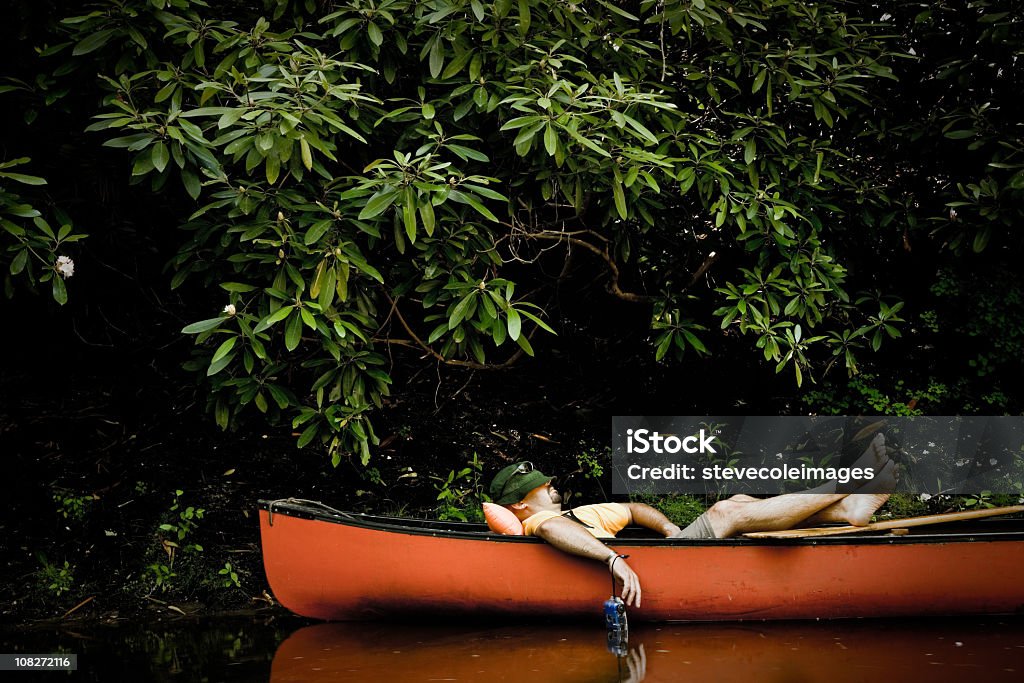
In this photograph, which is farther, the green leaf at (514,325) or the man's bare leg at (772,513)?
the man's bare leg at (772,513)

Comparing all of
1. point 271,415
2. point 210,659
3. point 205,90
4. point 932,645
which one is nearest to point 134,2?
point 205,90

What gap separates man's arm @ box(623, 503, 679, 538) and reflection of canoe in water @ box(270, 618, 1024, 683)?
0.60 metres

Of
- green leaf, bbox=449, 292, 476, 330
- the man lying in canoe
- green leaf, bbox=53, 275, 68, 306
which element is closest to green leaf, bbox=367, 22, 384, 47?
green leaf, bbox=449, 292, 476, 330

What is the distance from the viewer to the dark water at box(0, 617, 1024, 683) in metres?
4.07

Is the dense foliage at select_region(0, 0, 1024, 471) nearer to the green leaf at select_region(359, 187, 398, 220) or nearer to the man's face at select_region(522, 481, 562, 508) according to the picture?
the green leaf at select_region(359, 187, 398, 220)

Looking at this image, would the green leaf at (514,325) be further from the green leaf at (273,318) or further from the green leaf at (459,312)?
the green leaf at (273,318)

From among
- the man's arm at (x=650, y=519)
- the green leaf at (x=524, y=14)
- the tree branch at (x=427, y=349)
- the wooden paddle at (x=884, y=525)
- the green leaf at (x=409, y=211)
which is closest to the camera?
the green leaf at (x=409, y=211)

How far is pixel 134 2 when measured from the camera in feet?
14.4

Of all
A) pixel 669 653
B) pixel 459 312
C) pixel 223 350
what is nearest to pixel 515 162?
pixel 459 312

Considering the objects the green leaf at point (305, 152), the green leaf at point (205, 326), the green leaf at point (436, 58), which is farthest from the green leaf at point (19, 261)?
the green leaf at point (436, 58)

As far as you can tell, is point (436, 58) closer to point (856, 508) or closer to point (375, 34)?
point (375, 34)

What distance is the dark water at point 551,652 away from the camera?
4.07m

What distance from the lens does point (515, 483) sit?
5.13 m

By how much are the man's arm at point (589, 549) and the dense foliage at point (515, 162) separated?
97 cm
